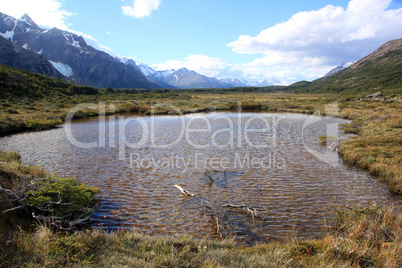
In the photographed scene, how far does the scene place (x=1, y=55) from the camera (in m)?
150

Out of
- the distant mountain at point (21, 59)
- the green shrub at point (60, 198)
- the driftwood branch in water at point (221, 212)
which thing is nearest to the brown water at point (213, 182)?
the driftwood branch in water at point (221, 212)

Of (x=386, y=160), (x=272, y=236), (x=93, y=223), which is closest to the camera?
(x=272, y=236)

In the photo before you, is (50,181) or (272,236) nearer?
(272,236)

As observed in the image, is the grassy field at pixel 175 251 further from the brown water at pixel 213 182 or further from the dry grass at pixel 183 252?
the brown water at pixel 213 182

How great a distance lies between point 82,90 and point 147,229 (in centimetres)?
9279

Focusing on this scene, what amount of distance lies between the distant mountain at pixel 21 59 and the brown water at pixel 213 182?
594ft

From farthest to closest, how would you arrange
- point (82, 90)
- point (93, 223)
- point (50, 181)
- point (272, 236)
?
point (82, 90) → point (50, 181) → point (93, 223) → point (272, 236)

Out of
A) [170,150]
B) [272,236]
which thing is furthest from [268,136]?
[272,236]

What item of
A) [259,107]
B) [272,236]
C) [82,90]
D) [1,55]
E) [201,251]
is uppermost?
[1,55]

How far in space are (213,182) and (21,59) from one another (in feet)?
688

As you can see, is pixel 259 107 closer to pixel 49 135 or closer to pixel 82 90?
pixel 49 135

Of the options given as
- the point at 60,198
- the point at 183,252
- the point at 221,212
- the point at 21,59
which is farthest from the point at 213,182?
the point at 21,59

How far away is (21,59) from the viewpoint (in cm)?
16412

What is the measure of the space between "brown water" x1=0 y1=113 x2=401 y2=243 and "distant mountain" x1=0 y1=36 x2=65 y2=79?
594 ft
